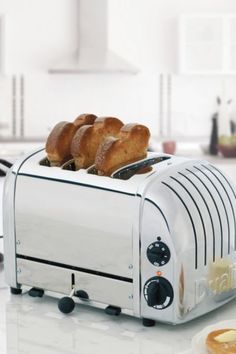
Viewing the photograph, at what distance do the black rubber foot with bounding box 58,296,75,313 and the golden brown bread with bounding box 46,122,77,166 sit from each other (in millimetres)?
270

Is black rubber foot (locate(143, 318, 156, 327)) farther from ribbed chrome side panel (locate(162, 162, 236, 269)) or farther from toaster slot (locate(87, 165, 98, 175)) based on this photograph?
toaster slot (locate(87, 165, 98, 175))

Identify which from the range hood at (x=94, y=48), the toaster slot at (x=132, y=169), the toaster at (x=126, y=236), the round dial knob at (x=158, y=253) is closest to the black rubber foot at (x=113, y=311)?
the toaster at (x=126, y=236)

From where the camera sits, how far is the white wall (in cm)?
575

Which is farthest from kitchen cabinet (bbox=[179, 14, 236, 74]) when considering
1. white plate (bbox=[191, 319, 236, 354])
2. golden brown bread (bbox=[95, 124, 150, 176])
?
white plate (bbox=[191, 319, 236, 354])

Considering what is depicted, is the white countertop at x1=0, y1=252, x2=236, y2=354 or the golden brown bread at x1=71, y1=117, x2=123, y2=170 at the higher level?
the golden brown bread at x1=71, y1=117, x2=123, y2=170

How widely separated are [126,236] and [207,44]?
4316 millimetres

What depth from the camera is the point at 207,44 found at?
559 centimetres

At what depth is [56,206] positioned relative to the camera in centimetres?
153

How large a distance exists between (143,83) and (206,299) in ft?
14.9

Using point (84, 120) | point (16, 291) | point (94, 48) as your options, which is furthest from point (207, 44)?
point (16, 291)

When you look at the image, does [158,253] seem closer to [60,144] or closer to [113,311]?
[113,311]

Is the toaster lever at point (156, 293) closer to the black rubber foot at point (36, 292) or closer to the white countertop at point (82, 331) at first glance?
the white countertop at point (82, 331)

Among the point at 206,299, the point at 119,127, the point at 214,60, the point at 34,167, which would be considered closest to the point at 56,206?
the point at 34,167

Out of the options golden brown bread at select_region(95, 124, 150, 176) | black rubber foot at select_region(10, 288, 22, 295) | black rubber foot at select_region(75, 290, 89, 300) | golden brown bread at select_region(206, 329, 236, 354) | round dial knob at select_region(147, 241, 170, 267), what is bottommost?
black rubber foot at select_region(10, 288, 22, 295)
